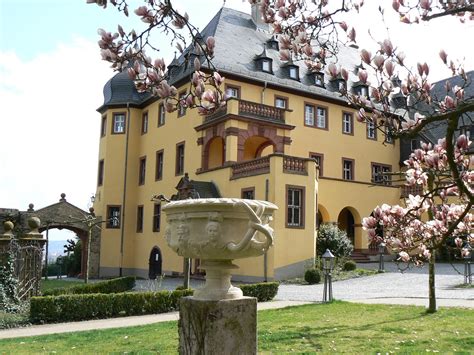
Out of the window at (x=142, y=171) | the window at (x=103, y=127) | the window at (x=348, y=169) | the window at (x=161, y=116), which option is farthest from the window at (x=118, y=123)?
the window at (x=348, y=169)

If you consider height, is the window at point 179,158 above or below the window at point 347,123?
below

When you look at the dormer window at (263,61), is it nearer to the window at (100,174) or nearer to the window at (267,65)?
the window at (267,65)

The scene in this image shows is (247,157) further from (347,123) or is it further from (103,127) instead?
(103,127)

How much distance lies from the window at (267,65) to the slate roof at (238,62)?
1.10 ft

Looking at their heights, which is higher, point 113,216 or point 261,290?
point 113,216

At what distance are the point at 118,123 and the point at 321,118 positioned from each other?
12244 mm

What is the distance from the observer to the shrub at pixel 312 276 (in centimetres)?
1933

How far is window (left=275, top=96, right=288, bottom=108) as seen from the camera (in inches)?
1071

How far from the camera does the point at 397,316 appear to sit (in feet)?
33.8

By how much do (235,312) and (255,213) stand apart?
921mm

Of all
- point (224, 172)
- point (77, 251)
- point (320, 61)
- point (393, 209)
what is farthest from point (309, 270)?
point (77, 251)

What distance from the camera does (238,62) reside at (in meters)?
26.3

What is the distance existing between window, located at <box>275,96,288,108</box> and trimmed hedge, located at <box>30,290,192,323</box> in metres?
15.9

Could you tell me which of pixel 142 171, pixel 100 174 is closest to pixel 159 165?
pixel 142 171
